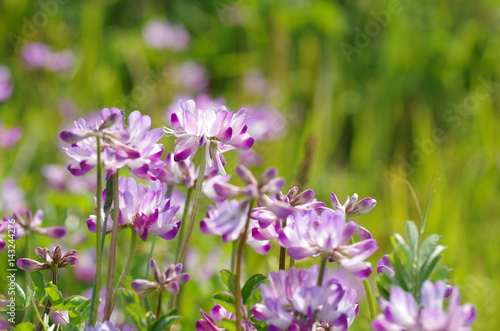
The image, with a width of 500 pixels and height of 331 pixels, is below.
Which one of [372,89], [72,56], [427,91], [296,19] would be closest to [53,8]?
[72,56]

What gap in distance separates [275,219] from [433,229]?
145cm

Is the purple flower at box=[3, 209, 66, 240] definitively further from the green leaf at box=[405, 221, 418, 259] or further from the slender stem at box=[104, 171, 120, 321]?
the green leaf at box=[405, 221, 418, 259]

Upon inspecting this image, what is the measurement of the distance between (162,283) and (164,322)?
0.04m

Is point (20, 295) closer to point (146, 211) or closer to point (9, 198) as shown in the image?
point (146, 211)

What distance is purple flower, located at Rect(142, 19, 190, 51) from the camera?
3.12 metres

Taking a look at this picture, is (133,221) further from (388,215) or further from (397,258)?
(388,215)

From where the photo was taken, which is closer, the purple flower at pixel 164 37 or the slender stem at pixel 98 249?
the slender stem at pixel 98 249

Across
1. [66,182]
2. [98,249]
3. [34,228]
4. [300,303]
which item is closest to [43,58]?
[66,182]

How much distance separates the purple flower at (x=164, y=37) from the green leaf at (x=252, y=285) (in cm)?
252

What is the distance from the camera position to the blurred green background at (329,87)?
220 centimetres

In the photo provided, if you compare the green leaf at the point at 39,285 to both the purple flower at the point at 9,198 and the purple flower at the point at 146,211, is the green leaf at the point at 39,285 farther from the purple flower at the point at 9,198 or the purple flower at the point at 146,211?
the purple flower at the point at 9,198

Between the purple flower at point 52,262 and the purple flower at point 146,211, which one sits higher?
the purple flower at point 146,211

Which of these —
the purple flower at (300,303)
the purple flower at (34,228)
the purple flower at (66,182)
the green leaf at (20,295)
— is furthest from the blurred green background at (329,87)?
the purple flower at (300,303)

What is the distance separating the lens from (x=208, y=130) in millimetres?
693
